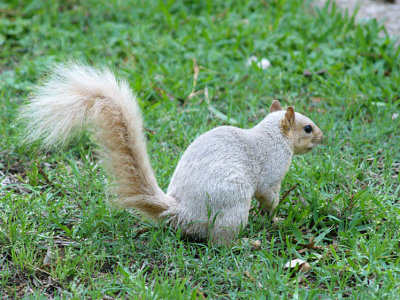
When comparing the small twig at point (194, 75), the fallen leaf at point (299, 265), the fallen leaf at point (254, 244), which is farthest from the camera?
the small twig at point (194, 75)

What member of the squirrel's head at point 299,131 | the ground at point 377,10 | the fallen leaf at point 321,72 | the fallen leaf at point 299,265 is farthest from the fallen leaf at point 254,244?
the ground at point 377,10

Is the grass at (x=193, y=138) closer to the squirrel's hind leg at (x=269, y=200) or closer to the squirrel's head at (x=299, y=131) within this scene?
the squirrel's hind leg at (x=269, y=200)

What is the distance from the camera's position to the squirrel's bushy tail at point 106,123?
2469mm

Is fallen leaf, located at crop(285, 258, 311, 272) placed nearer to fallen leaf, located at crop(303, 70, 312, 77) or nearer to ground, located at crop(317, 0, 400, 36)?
fallen leaf, located at crop(303, 70, 312, 77)

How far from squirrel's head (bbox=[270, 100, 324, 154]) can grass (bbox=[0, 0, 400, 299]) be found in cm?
28

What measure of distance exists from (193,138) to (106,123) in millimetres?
1327

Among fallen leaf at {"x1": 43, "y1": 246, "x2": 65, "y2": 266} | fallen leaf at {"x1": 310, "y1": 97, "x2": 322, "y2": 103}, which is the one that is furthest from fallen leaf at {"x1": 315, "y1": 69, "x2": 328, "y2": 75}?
fallen leaf at {"x1": 43, "y1": 246, "x2": 65, "y2": 266}

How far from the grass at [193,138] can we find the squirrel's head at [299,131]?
0.90 feet

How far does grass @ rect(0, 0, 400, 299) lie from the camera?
8.29 feet

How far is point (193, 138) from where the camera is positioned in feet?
12.4

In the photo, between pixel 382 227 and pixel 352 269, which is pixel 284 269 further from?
pixel 382 227

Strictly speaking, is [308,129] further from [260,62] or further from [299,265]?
[260,62]

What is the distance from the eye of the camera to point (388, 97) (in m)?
4.27

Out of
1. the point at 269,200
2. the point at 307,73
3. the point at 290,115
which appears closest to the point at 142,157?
the point at 269,200
